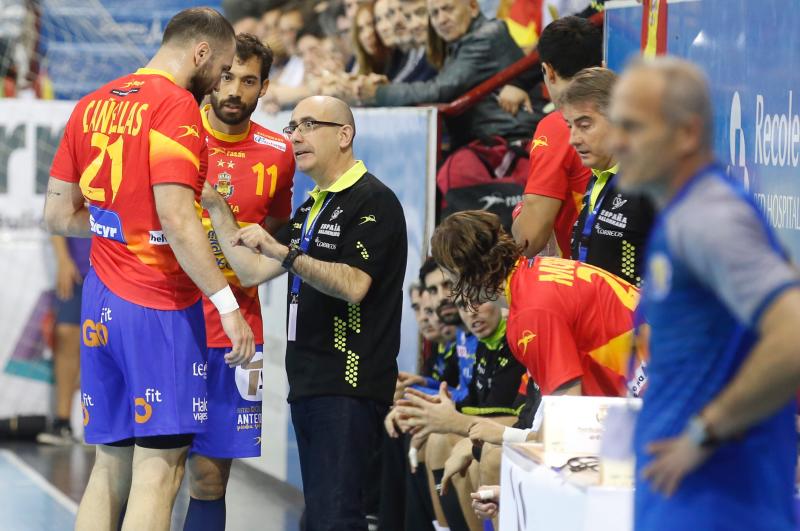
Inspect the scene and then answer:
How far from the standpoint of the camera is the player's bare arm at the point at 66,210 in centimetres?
423

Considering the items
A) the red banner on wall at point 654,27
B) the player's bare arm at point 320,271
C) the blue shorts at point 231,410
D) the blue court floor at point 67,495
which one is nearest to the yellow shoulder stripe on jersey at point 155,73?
the player's bare arm at point 320,271

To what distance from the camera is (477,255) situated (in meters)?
3.77

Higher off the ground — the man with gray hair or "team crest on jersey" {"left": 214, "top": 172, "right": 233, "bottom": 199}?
"team crest on jersey" {"left": 214, "top": 172, "right": 233, "bottom": 199}

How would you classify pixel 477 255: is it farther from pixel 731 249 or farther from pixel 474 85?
pixel 474 85

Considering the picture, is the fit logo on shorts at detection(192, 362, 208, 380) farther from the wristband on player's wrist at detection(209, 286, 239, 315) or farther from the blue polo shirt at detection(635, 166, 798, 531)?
the blue polo shirt at detection(635, 166, 798, 531)

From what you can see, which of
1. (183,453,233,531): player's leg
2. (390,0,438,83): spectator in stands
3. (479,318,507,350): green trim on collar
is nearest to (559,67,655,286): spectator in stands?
(479,318,507,350): green trim on collar

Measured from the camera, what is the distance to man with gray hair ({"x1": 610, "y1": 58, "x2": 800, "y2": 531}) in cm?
191

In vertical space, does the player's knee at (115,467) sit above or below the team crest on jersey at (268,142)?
below

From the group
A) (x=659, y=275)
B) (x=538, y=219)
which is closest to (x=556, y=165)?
(x=538, y=219)

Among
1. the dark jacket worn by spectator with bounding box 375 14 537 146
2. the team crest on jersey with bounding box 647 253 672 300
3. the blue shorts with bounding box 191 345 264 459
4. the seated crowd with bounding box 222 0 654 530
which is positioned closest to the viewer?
the team crest on jersey with bounding box 647 253 672 300

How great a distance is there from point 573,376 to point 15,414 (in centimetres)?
615

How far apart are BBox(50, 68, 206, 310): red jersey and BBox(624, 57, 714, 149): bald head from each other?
2.15 metres

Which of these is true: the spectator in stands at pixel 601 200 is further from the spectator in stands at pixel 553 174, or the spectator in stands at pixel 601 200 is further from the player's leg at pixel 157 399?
the player's leg at pixel 157 399

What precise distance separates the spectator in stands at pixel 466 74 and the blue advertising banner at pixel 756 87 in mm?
2021
